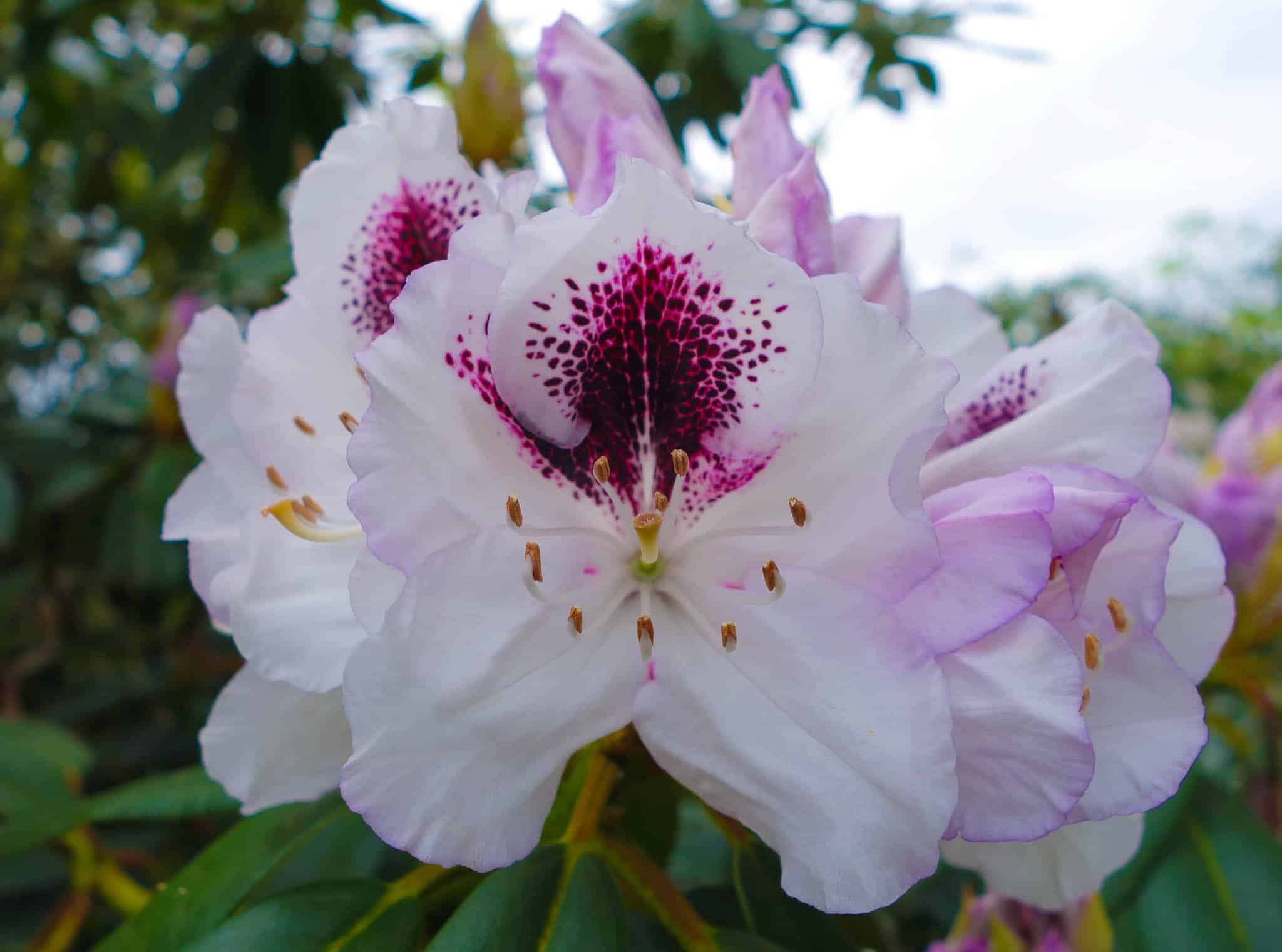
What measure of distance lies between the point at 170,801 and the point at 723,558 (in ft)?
2.05

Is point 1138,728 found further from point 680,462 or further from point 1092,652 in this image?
point 680,462

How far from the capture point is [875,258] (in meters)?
0.63

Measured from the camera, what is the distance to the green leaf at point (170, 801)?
0.86 meters

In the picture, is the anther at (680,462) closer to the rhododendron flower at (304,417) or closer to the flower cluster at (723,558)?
the flower cluster at (723,558)

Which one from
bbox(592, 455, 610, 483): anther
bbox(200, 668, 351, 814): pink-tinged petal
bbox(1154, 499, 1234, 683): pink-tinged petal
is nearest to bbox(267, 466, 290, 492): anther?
Answer: bbox(200, 668, 351, 814): pink-tinged petal

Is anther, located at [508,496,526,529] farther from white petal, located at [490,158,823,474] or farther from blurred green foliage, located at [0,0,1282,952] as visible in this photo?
blurred green foliage, located at [0,0,1282,952]

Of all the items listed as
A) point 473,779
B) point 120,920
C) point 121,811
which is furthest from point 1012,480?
point 120,920

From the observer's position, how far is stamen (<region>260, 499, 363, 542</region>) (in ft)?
1.88

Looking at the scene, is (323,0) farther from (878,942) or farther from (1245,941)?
(1245,941)

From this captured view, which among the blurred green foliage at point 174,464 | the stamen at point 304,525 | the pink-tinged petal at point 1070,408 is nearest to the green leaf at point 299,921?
the blurred green foliage at point 174,464

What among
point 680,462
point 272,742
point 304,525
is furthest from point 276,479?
point 680,462

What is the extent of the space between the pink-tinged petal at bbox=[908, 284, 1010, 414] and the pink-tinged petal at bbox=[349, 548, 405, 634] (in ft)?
1.31

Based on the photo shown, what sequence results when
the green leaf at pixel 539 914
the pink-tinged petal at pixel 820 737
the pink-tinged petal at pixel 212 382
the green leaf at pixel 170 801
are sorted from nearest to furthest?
the pink-tinged petal at pixel 820 737, the green leaf at pixel 539 914, the pink-tinged petal at pixel 212 382, the green leaf at pixel 170 801

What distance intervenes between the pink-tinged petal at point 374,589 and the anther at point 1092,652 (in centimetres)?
36
